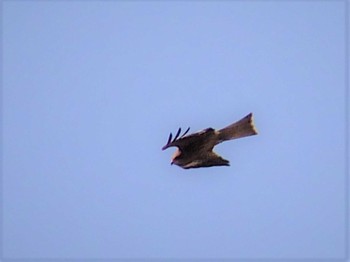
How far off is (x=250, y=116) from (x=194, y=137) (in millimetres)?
1099

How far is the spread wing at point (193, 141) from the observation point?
11289 millimetres

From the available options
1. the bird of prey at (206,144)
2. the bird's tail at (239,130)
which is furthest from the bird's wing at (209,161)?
the bird's tail at (239,130)

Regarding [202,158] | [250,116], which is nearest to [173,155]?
[202,158]

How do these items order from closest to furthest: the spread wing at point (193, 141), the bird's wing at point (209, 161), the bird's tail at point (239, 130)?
1. the spread wing at point (193, 141)
2. the bird's tail at point (239, 130)
3. the bird's wing at point (209, 161)

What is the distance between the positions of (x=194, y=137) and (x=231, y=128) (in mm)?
751

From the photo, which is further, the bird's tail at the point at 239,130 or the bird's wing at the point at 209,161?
the bird's wing at the point at 209,161

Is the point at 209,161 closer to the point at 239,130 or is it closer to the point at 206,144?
the point at 206,144

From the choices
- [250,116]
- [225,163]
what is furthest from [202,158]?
[250,116]

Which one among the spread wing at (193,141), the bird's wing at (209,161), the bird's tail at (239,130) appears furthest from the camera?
the bird's wing at (209,161)

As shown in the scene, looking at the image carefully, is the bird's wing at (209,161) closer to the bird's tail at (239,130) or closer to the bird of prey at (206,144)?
the bird of prey at (206,144)

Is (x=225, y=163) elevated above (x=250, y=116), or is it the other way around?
(x=250, y=116)

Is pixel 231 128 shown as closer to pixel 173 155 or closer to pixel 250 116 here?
pixel 250 116

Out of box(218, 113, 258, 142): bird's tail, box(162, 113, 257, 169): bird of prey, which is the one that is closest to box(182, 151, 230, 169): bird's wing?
box(162, 113, 257, 169): bird of prey

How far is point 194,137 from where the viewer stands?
11.4 meters
